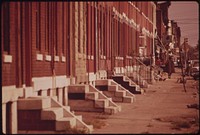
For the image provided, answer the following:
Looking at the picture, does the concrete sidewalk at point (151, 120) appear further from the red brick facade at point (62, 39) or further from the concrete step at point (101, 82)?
the red brick facade at point (62, 39)

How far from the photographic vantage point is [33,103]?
9992mm

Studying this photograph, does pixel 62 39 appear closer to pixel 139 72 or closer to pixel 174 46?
pixel 139 72

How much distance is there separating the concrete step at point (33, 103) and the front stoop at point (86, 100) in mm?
A: 4220

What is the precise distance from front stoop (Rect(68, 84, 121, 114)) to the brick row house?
0.77 feet

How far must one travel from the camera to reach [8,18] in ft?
33.8

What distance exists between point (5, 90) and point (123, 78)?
13.5 metres

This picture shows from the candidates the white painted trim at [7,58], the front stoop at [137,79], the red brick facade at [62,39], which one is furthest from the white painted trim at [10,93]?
the front stoop at [137,79]

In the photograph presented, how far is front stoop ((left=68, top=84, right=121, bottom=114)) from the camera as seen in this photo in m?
14.6

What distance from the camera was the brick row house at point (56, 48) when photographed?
1025cm

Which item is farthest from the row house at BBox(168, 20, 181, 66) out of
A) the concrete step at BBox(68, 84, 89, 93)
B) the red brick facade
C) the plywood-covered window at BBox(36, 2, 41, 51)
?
the plywood-covered window at BBox(36, 2, 41, 51)

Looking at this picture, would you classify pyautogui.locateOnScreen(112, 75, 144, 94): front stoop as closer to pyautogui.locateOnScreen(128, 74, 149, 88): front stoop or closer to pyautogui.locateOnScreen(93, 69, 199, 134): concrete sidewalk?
pyautogui.locateOnScreen(128, 74, 149, 88): front stoop

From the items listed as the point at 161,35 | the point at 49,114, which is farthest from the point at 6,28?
the point at 161,35

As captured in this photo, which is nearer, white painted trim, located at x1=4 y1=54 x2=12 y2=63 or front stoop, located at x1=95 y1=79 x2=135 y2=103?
white painted trim, located at x1=4 y1=54 x2=12 y2=63

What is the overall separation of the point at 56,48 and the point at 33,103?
4.66 metres
